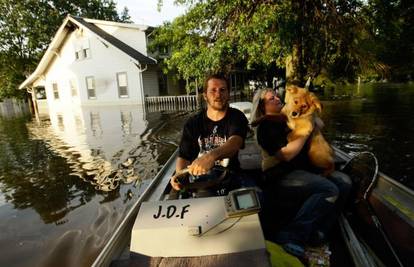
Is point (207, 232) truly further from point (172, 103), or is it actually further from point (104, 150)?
point (172, 103)

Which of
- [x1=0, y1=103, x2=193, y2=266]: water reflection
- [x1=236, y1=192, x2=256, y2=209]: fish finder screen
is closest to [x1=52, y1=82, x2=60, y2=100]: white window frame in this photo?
[x1=0, y1=103, x2=193, y2=266]: water reflection

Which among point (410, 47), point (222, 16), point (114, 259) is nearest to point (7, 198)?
point (114, 259)

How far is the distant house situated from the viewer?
2314cm

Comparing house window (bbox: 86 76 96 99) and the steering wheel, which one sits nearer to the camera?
the steering wheel

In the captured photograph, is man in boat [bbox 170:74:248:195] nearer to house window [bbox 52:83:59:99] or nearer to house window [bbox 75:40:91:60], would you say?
house window [bbox 75:40:91:60]

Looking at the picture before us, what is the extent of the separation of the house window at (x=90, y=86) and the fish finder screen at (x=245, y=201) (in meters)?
25.5

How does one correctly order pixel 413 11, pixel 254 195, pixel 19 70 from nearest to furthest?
pixel 254 195 < pixel 413 11 < pixel 19 70

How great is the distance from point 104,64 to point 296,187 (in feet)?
78.3

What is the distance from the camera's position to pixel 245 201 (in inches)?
78.1

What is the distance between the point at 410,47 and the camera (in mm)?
17672

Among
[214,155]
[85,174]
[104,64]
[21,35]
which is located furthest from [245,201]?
[21,35]

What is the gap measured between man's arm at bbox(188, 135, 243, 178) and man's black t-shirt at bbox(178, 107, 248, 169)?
0.12 meters

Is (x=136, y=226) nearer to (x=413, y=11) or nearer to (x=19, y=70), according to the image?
(x=413, y=11)

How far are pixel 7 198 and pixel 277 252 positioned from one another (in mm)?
6100
